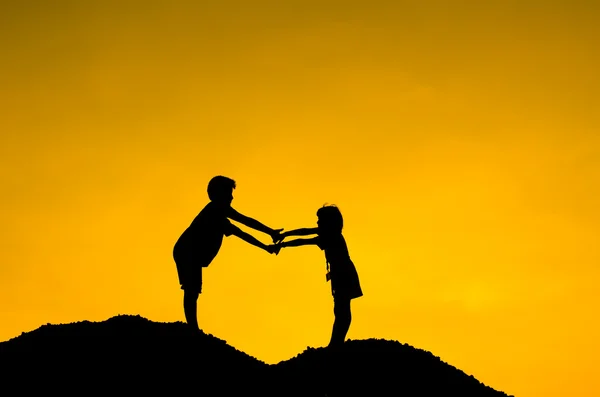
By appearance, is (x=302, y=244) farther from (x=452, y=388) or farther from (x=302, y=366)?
(x=452, y=388)

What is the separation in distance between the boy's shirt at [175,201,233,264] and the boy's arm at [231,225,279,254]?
52 cm

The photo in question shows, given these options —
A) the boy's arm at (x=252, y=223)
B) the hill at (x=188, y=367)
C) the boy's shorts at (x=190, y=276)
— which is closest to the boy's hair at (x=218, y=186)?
the boy's arm at (x=252, y=223)

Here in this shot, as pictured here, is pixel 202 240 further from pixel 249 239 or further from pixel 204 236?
pixel 249 239

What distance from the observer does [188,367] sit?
893 inches

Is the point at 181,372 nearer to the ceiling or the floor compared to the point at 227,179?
nearer to the floor

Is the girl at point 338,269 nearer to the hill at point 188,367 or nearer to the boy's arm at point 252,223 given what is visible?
the hill at point 188,367

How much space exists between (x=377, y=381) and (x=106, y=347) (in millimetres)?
7012

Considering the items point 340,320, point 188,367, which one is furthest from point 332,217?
point 188,367

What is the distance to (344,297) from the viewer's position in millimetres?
24234

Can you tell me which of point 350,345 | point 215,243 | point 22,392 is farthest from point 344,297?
point 22,392

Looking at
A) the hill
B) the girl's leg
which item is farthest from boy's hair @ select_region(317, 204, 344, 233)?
the hill

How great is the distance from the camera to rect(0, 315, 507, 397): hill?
21.9 metres

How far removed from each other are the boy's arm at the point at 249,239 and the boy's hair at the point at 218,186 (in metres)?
1.07

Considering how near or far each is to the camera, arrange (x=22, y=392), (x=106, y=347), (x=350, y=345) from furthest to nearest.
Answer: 1. (x=350, y=345)
2. (x=106, y=347)
3. (x=22, y=392)
